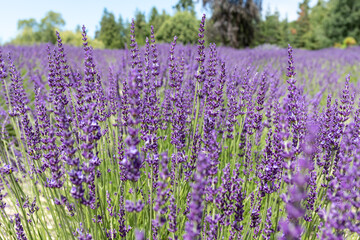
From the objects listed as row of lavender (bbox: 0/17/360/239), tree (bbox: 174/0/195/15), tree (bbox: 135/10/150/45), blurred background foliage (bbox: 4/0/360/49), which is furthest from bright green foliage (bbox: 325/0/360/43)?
row of lavender (bbox: 0/17/360/239)

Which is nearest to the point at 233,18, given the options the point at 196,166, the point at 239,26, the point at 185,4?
the point at 239,26

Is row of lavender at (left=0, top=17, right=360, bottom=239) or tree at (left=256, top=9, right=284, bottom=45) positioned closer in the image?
row of lavender at (left=0, top=17, right=360, bottom=239)

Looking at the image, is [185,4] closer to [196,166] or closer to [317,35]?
[317,35]

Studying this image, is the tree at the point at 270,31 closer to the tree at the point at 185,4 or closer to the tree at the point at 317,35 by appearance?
the tree at the point at 317,35

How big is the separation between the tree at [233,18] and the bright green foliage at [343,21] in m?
12.0

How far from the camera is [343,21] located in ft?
104

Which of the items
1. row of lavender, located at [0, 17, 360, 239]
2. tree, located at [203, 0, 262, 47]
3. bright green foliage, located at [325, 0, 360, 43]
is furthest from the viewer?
bright green foliage, located at [325, 0, 360, 43]

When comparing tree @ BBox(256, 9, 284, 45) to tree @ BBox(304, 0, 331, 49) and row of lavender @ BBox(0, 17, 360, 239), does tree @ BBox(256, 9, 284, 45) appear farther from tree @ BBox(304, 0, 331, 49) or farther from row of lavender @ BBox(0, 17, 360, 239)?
row of lavender @ BBox(0, 17, 360, 239)

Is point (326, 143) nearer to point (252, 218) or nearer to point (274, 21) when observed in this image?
point (252, 218)

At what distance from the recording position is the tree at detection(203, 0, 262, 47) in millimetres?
24625

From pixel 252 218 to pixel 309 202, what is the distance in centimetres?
44

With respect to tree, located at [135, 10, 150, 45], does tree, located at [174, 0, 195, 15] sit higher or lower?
higher

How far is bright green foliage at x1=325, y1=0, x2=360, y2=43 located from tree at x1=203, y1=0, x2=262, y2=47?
39.3ft

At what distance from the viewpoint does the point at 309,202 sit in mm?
1921
